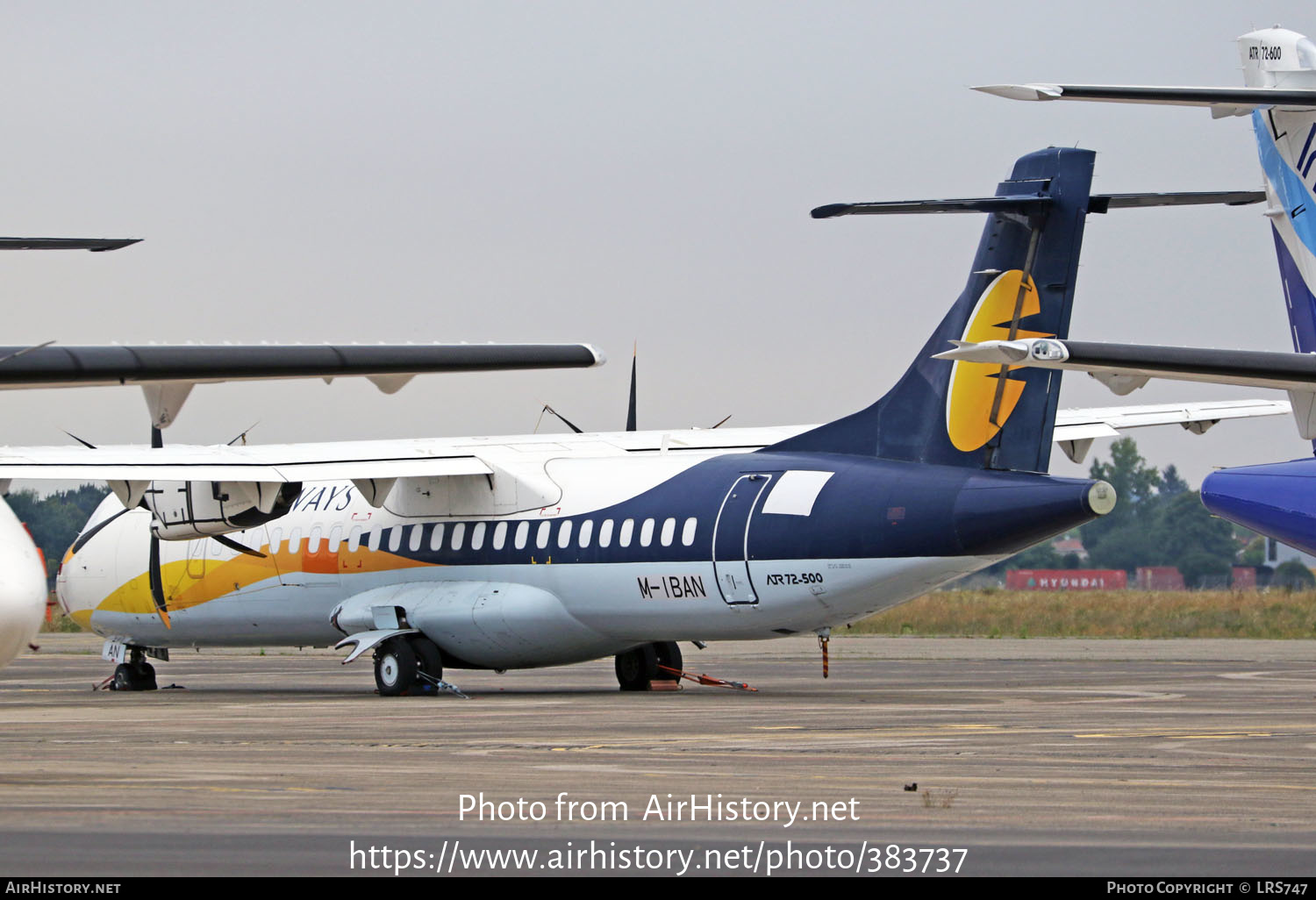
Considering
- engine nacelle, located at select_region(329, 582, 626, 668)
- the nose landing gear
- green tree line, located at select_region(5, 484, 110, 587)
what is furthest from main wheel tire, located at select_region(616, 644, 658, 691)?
green tree line, located at select_region(5, 484, 110, 587)

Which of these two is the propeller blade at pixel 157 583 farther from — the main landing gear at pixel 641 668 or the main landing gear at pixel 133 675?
the main landing gear at pixel 641 668

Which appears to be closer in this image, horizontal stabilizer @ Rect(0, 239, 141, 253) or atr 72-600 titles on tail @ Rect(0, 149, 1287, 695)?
horizontal stabilizer @ Rect(0, 239, 141, 253)

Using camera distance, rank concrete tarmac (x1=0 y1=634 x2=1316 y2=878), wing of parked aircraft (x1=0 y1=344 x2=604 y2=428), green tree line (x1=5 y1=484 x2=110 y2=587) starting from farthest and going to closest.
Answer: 1. green tree line (x1=5 y1=484 x2=110 y2=587)
2. wing of parked aircraft (x1=0 y1=344 x2=604 y2=428)
3. concrete tarmac (x1=0 y1=634 x2=1316 y2=878)

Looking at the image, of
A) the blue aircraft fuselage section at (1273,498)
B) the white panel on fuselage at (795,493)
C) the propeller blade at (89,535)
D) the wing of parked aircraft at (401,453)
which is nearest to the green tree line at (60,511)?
the propeller blade at (89,535)

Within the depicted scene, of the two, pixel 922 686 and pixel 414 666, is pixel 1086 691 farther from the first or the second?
pixel 414 666

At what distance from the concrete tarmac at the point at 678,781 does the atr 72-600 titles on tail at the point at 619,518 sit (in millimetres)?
1164

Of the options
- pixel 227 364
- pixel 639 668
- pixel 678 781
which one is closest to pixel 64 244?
pixel 227 364

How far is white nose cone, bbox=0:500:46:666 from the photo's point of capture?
10.1m

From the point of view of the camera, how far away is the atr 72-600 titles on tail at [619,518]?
63.8 feet

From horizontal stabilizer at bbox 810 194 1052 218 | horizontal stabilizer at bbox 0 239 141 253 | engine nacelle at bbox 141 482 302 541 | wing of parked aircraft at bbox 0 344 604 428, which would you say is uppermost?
horizontal stabilizer at bbox 810 194 1052 218

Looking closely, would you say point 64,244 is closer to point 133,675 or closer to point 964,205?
point 964,205

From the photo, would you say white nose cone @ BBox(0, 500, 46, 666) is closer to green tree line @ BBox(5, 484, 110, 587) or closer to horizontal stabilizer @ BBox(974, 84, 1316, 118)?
horizontal stabilizer @ BBox(974, 84, 1316, 118)

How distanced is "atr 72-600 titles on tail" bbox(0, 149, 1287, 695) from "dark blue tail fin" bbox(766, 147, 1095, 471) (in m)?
0.02

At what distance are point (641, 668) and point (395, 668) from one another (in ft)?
11.1
